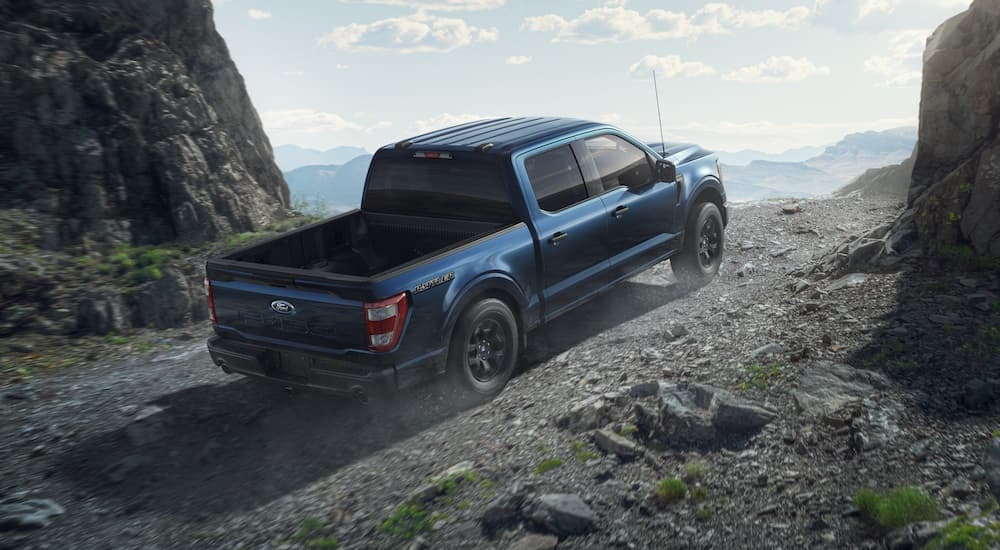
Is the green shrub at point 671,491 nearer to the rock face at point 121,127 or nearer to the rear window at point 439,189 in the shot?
the rear window at point 439,189

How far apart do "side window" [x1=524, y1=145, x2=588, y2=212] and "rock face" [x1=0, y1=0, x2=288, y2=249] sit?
19.6ft

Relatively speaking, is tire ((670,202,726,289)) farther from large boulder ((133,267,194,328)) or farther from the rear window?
large boulder ((133,267,194,328))

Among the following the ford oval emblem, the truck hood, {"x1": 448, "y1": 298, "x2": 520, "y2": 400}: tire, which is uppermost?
the truck hood

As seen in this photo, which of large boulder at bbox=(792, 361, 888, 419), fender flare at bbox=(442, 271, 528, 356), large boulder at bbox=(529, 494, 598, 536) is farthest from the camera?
fender flare at bbox=(442, 271, 528, 356)

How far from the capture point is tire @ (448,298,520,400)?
580cm

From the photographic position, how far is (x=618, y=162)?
7500 mm

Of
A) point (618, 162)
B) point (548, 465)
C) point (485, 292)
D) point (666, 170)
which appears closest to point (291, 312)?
point (485, 292)

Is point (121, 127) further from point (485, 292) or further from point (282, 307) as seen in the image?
point (485, 292)

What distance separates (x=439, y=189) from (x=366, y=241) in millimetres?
920

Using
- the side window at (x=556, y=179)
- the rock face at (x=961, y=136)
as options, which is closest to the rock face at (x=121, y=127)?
the side window at (x=556, y=179)

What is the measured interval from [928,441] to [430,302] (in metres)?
3.13

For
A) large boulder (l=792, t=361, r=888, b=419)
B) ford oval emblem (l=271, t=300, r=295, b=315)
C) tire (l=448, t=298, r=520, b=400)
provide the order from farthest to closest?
1. tire (l=448, t=298, r=520, b=400)
2. ford oval emblem (l=271, t=300, r=295, b=315)
3. large boulder (l=792, t=361, r=888, b=419)

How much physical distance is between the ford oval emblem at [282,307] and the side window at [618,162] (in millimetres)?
3153

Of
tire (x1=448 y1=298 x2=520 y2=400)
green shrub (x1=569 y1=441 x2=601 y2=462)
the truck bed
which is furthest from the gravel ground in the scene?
the truck bed
